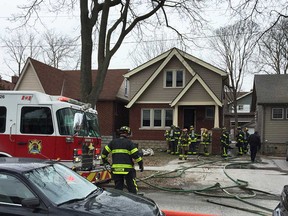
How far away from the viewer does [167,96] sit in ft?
80.0

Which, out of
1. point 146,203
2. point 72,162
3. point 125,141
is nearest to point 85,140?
point 72,162

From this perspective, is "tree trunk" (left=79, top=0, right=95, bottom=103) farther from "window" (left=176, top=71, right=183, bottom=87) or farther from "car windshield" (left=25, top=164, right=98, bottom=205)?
"window" (left=176, top=71, right=183, bottom=87)

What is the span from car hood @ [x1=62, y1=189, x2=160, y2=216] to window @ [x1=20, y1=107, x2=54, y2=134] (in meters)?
3.88

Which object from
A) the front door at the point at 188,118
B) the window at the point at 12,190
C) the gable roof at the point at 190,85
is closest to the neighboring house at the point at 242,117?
the front door at the point at 188,118

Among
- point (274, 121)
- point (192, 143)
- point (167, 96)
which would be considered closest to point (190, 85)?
point (167, 96)

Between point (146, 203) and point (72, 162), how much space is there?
3928 millimetres

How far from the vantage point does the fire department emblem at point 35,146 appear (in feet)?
26.8

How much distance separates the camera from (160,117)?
80.6 feet

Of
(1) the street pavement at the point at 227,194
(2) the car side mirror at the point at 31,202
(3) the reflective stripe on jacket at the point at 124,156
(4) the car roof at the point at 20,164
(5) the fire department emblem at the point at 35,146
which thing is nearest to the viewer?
(2) the car side mirror at the point at 31,202

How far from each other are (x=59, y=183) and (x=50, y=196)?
1.41ft

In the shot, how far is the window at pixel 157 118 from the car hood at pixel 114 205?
19.7 metres

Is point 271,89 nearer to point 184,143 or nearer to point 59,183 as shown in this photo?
point 184,143

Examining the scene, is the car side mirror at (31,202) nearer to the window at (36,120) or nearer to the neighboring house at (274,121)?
the window at (36,120)

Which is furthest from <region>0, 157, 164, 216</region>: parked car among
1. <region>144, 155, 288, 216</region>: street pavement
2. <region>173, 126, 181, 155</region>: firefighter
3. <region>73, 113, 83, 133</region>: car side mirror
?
<region>173, 126, 181, 155</region>: firefighter
